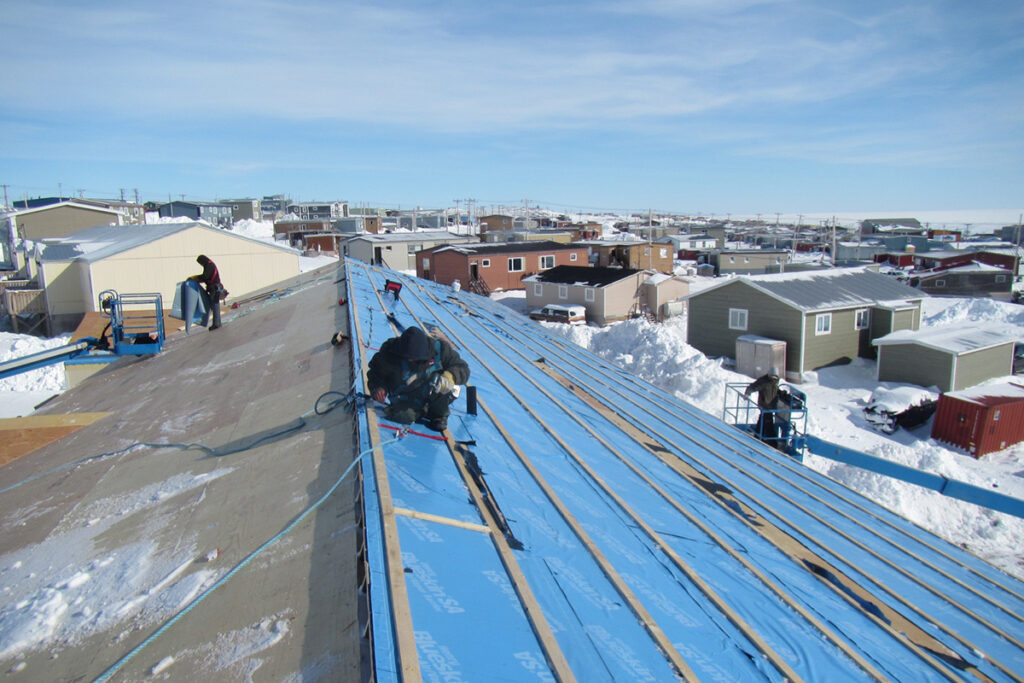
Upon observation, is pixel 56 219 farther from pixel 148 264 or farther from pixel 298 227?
pixel 298 227

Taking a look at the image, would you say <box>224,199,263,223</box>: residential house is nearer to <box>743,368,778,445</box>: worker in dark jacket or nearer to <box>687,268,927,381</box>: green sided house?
<box>687,268,927,381</box>: green sided house

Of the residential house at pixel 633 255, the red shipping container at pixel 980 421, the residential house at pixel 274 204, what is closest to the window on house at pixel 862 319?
the red shipping container at pixel 980 421

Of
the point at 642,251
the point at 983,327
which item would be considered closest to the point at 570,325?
the point at 983,327

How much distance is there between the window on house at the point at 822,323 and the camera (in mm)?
25328

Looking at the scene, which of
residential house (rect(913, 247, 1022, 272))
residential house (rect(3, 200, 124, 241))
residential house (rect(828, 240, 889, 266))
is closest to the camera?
residential house (rect(3, 200, 124, 241))

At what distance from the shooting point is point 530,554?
4160mm

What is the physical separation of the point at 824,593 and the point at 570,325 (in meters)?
28.1

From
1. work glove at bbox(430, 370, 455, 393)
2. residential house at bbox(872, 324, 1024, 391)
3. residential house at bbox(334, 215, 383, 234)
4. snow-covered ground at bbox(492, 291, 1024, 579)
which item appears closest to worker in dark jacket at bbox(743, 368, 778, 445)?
snow-covered ground at bbox(492, 291, 1024, 579)

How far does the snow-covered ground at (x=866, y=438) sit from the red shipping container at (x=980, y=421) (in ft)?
1.06

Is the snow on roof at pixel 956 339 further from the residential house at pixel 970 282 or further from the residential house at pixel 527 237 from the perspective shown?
the residential house at pixel 527 237

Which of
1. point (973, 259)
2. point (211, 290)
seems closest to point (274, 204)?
point (973, 259)

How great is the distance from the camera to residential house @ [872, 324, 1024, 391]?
2203cm

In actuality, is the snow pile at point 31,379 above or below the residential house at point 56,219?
below

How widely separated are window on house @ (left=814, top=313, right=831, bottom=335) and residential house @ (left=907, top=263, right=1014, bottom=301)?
27.8 metres
